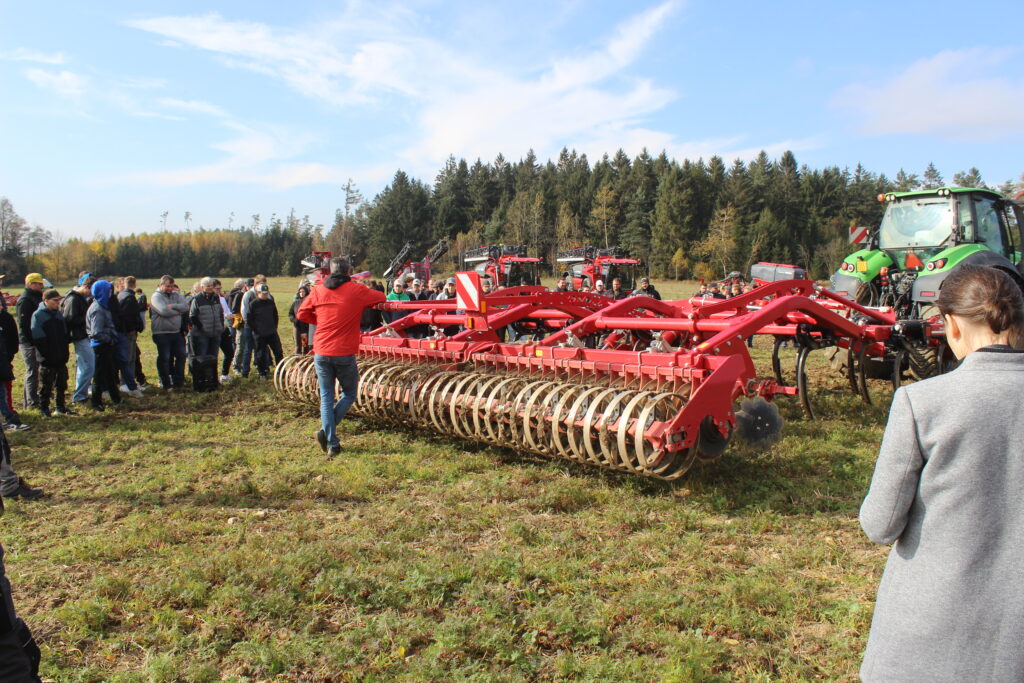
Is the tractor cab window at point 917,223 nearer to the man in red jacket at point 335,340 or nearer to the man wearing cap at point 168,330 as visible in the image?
the man in red jacket at point 335,340

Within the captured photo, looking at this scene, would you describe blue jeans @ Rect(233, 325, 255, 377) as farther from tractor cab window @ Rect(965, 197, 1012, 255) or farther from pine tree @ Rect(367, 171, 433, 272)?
pine tree @ Rect(367, 171, 433, 272)

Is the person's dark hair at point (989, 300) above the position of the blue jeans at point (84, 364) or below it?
above

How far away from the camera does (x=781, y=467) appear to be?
5137mm

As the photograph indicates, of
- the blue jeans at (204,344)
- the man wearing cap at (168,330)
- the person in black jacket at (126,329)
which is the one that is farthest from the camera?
the blue jeans at (204,344)

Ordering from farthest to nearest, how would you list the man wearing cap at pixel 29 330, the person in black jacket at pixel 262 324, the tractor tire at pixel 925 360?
the person in black jacket at pixel 262 324 < the man wearing cap at pixel 29 330 < the tractor tire at pixel 925 360

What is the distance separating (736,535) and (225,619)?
270 cm

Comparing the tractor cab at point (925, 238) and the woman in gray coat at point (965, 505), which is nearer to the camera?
the woman in gray coat at point (965, 505)

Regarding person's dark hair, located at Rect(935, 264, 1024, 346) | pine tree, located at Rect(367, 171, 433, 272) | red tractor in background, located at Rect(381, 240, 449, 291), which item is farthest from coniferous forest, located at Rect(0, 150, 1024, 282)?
person's dark hair, located at Rect(935, 264, 1024, 346)

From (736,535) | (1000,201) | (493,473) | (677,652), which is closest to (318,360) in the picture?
(493,473)

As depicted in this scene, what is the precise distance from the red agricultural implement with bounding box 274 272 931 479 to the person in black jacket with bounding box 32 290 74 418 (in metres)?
2.41

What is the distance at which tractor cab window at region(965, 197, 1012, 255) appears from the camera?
27.2 ft

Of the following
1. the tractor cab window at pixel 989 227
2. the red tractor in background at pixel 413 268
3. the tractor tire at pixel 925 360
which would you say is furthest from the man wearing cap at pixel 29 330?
the red tractor in background at pixel 413 268

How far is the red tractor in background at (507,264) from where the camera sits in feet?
75.0

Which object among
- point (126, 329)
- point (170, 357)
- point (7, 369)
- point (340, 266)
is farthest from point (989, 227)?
point (7, 369)
